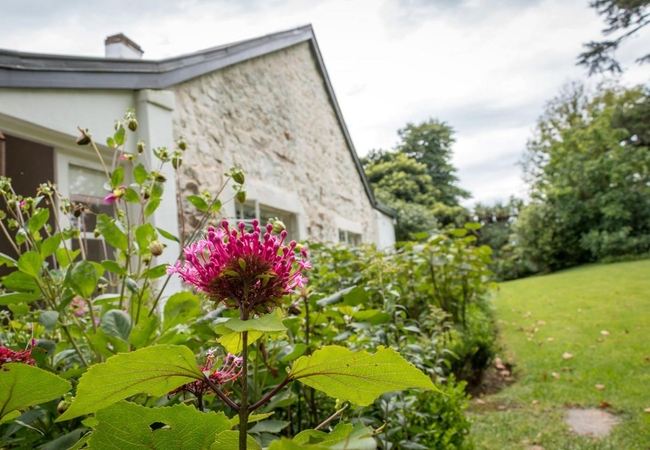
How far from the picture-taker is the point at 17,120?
8.75 feet

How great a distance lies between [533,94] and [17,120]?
26.0 meters

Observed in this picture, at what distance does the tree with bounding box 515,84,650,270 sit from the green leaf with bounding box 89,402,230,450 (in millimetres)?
16351

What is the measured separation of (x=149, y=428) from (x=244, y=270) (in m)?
0.21

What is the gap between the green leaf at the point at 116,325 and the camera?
104cm

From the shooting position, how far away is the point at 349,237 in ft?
28.3

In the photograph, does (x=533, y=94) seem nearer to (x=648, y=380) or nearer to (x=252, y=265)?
(x=648, y=380)

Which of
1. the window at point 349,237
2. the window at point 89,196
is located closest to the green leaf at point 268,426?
the window at point 89,196

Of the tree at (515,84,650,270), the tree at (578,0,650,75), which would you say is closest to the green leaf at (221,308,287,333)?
the tree at (578,0,650,75)

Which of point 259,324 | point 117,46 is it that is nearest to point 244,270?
point 259,324

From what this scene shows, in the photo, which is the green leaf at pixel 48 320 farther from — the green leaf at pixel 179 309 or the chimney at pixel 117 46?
the chimney at pixel 117 46

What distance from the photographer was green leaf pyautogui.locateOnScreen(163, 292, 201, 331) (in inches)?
42.1

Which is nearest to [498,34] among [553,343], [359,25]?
[359,25]

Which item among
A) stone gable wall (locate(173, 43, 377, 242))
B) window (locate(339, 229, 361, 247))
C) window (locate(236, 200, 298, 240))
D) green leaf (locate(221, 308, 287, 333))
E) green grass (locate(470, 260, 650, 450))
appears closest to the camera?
green leaf (locate(221, 308, 287, 333))

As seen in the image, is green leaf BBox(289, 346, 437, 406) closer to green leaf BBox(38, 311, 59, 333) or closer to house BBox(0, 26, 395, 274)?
green leaf BBox(38, 311, 59, 333)
